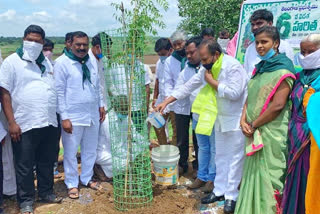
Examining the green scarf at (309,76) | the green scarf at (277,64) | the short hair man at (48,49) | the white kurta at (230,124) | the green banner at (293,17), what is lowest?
the white kurta at (230,124)

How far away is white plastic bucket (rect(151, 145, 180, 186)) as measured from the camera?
4.27 meters

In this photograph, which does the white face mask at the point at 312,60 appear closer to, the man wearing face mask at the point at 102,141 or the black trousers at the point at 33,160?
the man wearing face mask at the point at 102,141

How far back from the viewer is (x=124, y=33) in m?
3.50

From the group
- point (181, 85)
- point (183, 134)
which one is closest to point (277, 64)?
point (181, 85)

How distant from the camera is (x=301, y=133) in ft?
8.64

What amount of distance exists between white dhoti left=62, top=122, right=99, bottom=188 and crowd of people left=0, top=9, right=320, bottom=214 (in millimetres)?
14

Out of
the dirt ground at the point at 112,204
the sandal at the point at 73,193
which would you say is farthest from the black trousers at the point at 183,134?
the sandal at the point at 73,193

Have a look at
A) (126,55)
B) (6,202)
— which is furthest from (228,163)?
(6,202)

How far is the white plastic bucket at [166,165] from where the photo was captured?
427cm

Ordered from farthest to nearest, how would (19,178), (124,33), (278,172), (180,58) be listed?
(180,58), (19,178), (124,33), (278,172)

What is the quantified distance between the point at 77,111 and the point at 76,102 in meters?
0.12

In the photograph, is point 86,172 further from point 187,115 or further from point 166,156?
point 187,115

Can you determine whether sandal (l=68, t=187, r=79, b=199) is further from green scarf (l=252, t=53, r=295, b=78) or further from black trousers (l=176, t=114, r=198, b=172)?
green scarf (l=252, t=53, r=295, b=78)

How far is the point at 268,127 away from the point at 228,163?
0.87m
